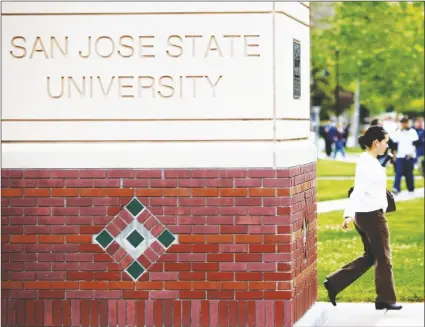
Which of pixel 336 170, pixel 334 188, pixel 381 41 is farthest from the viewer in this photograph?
pixel 381 41

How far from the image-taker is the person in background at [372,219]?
11.2 m

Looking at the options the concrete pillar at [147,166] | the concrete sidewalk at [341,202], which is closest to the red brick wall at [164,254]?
the concrete pillar at [147,166]

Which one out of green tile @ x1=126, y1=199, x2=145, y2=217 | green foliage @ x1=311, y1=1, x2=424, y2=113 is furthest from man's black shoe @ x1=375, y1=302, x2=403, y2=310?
green foliage @ x1=311, y1=1, x2=424, y2=113

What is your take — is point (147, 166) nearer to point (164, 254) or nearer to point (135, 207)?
point (135, 207)

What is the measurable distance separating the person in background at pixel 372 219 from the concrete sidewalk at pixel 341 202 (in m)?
11.6

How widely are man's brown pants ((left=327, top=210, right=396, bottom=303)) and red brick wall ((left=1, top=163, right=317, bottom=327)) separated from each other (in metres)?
1.88

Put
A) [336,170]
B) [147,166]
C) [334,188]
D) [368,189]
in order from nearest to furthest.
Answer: [147,166] < [368,189] < [334,188] < [336,170]

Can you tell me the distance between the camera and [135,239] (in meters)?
9.44

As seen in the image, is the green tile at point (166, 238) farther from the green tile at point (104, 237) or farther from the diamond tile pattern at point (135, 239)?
the green tile at point (104, 237)

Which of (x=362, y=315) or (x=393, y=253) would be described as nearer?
(x=362, y=315)

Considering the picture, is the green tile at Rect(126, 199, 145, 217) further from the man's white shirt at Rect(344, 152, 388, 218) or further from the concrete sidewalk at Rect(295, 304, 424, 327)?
the man's white shirt at Rect(344, 152, 388, 218)

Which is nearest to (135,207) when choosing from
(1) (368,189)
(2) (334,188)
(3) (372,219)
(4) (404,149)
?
(1) (368,189)

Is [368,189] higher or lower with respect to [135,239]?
higher

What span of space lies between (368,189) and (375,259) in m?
0.71
